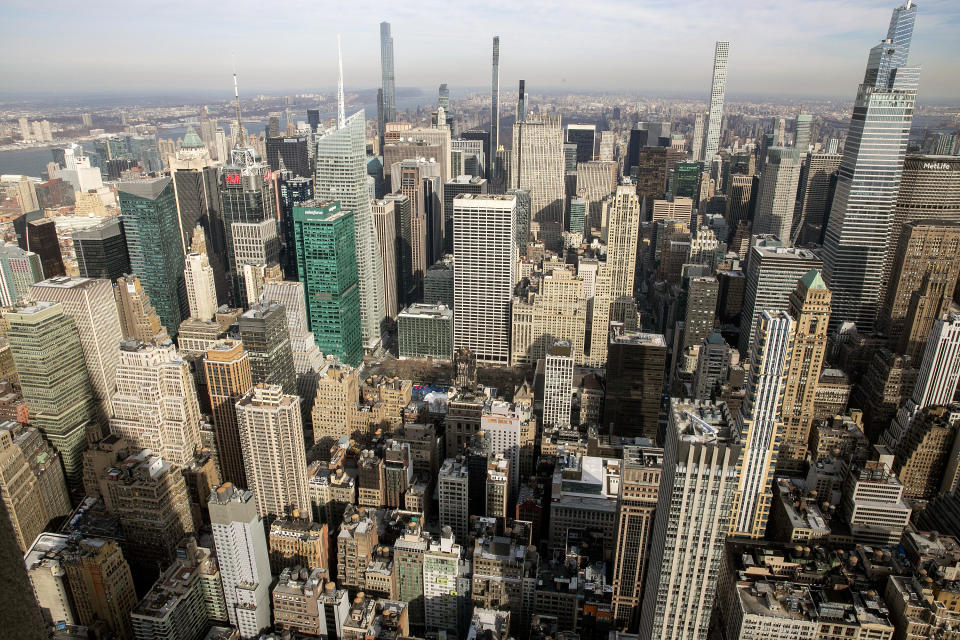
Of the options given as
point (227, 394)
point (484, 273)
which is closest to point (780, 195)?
point (484, 273)

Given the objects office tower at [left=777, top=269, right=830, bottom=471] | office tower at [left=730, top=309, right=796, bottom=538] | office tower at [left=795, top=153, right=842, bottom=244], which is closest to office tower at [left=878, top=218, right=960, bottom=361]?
office tower at [left=777, top=269, right=830, bottom=471]

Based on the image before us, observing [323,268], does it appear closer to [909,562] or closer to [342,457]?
[342,457]

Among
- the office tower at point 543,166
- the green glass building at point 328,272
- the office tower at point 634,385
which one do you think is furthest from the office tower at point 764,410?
the office tower at point 543,166

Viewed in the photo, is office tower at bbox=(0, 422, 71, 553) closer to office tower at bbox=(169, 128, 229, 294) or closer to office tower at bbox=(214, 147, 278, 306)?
office tower at bbox=(214, 147, 278, 306)

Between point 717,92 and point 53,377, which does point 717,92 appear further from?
point 53,377

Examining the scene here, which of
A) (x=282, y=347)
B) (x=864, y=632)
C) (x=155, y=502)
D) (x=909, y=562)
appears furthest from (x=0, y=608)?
(x=282, y=347)
